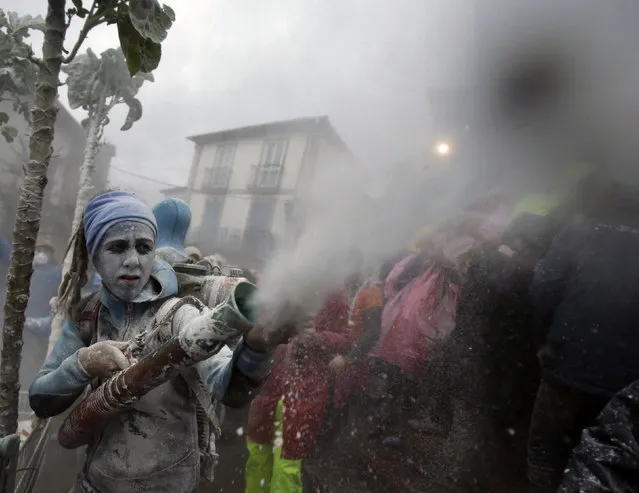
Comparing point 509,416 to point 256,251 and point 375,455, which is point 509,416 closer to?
point 375,455

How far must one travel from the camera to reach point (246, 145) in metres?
6.09

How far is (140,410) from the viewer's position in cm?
171

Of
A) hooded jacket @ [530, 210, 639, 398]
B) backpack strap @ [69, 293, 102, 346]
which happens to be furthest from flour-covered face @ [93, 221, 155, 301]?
hooded jacket @ [530, 210, 639, 398]

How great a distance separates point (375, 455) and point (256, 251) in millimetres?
3593

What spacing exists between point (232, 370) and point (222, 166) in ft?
18.8

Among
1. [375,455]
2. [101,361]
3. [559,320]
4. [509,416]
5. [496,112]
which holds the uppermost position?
[496,112]

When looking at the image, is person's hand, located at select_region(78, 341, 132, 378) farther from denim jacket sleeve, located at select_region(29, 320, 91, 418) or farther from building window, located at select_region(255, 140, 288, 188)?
building window, located at select_region(255, 140, 288, 188)

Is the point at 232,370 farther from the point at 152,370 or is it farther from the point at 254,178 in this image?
the point at 254,178

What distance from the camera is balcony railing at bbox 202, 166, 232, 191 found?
252 inches

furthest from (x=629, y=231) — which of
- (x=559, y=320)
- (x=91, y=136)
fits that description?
(x=91, y=136)

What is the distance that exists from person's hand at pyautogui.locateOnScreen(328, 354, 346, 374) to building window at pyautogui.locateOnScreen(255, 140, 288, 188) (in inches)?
67.0

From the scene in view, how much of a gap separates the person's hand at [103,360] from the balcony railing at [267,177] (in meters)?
2.24

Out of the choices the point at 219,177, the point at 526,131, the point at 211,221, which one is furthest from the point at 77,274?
the point at 211,221

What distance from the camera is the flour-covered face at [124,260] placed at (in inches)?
67.8
